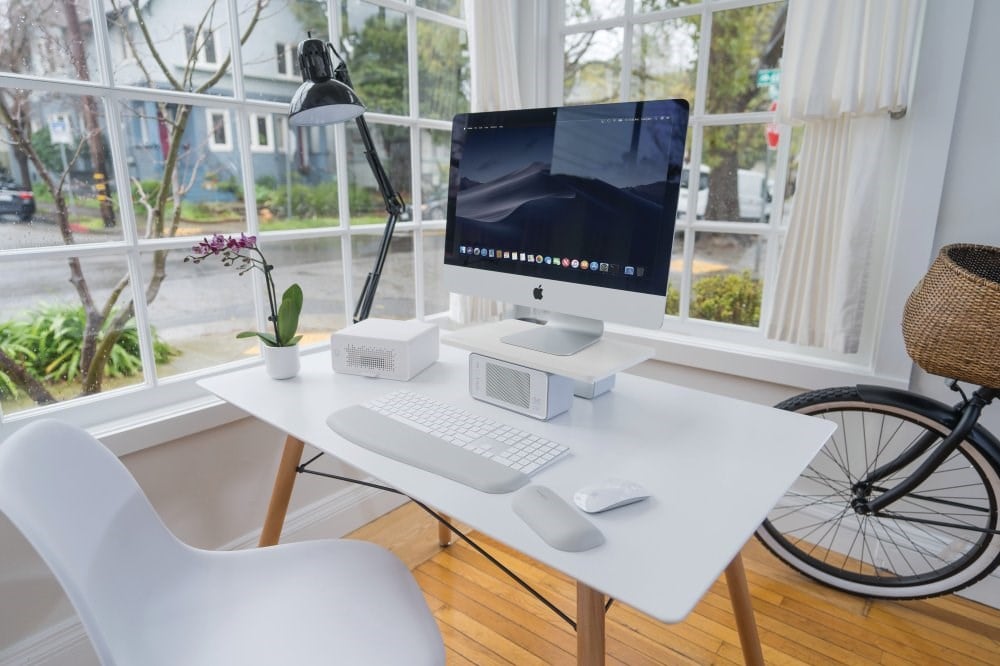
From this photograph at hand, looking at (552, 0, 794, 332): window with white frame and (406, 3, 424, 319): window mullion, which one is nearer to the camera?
(552, 0, 794, 332): window with white frame

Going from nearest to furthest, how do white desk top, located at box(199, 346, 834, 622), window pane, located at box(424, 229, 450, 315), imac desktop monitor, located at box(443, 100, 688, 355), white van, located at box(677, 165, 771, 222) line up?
white desk top, located at box(199, 346, 834, 622) < imac desktop monitor, located at box(443, 100, 688, 355) < white van, located at box(677, 165, 771, 222) < window pane, located at box(424, 229, 450, 315)

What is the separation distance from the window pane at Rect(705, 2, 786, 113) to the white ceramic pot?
161 centimetres

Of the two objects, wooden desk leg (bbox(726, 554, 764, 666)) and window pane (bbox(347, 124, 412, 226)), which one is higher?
window pane (bbox(347, 124, 412, 226))

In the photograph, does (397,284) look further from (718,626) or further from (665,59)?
(718,626)

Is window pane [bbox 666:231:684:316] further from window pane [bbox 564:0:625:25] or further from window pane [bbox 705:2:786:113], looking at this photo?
window pane [bbox 564:0:625:25]

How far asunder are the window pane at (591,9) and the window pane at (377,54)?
0.67 meters

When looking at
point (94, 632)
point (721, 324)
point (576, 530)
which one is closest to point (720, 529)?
point (576, 530)

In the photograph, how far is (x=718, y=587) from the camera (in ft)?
5.95

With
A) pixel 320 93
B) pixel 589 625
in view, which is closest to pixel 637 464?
pixel 589 625

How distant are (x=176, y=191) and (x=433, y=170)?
0.95 meters

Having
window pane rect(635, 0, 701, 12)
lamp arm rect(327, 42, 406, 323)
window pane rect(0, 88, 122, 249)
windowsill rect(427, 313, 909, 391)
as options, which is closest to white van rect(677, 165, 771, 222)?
windowsill rect(427, 313, 909, 391)

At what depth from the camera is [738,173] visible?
204 centimetres

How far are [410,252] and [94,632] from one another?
172cm

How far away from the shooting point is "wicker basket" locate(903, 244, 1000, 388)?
4.17 feet
